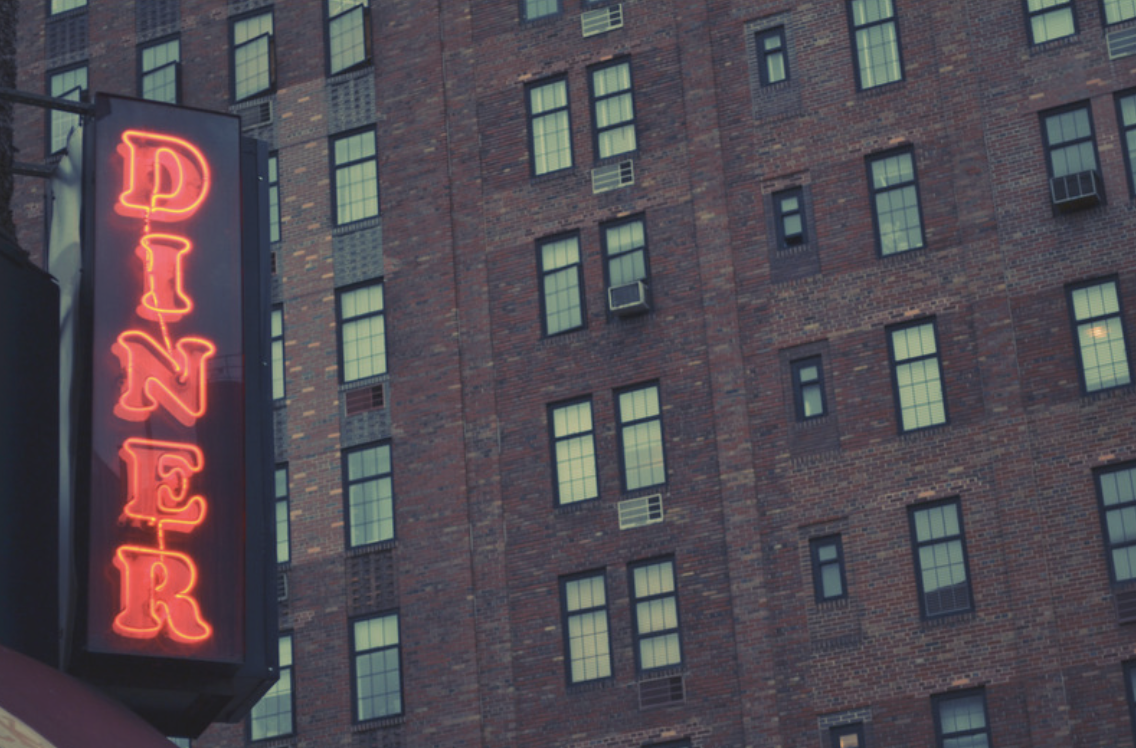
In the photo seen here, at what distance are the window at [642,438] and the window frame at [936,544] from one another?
5279 millimetres

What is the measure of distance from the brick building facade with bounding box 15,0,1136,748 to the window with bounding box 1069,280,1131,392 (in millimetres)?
56

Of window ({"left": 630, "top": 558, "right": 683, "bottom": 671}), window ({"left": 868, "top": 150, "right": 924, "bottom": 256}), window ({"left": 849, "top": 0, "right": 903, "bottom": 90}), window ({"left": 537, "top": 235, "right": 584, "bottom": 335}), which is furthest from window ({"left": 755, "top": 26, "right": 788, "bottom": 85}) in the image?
window ({"left": 630, "top": 558, "right": 683, "bottom": 671})

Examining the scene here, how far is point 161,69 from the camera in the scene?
51969mm

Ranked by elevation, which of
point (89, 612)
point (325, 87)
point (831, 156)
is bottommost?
point (89, 612)

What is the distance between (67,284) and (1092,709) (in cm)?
2254

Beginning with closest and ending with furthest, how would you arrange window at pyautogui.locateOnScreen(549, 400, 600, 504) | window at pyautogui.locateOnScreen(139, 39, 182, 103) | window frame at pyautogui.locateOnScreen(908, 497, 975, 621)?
window frame at pyautogui.locateOnScreen(908, 497, 975, 621) < window at pyautogui.locateOnScreen(549, 400, 600, 504) < window at pyautogui.locateOnScreen(139, 39, 182, 103)

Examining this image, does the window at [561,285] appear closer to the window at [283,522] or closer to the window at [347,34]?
the window at [283,522]

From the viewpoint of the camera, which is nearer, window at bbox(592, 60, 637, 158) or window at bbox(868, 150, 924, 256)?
window at bbox(868, 150, 924, 256)

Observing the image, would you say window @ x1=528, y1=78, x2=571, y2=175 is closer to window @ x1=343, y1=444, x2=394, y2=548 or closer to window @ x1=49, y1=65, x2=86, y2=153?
window @ x1=343, y1=444, x2=394, y2=548

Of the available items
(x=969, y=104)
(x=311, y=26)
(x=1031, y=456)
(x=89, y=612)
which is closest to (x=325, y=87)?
(x=311, y=26)

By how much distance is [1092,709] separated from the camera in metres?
38.3

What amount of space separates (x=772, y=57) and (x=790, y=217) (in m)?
3.56

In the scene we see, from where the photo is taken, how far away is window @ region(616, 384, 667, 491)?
4322cm

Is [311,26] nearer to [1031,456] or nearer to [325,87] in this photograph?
[325,87]
